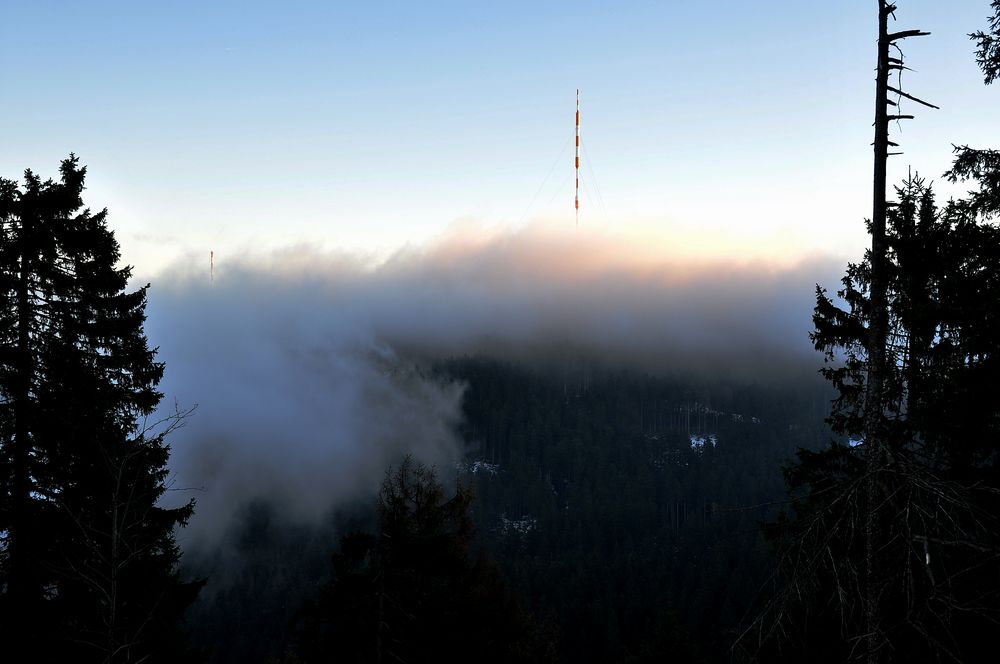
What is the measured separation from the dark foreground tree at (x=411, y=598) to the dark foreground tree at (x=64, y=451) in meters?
4.09

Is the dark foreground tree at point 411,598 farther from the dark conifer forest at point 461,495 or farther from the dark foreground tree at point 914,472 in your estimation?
the dark foreground tree at point 914,472

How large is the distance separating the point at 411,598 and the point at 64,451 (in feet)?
30.2

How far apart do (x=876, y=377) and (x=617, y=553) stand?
14764cm

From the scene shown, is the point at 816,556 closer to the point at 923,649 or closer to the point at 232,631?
the point at 923,649

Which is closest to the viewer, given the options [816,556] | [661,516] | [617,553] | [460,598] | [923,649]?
[816,556]

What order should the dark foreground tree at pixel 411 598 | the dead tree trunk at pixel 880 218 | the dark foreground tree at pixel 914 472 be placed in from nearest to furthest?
the dark foreground tree at pixel 914 472
the dead tree trunk at pixel 880 218
the dark foreground tree at pixel 411 598

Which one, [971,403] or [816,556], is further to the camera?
[971,403]

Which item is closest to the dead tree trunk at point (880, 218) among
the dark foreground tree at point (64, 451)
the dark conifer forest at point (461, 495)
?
the dark conifer forest at point (461, 495)

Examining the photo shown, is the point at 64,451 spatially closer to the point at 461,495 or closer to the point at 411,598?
the point at 411,598

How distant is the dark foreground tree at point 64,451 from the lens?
12.3 metres

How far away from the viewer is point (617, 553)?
146m

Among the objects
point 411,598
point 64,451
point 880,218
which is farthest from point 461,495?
point 880,218

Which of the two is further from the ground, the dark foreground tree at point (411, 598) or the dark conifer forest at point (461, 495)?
the dark conifer forest at point (461, 495)

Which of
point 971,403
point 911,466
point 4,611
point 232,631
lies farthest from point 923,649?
point 232,631
